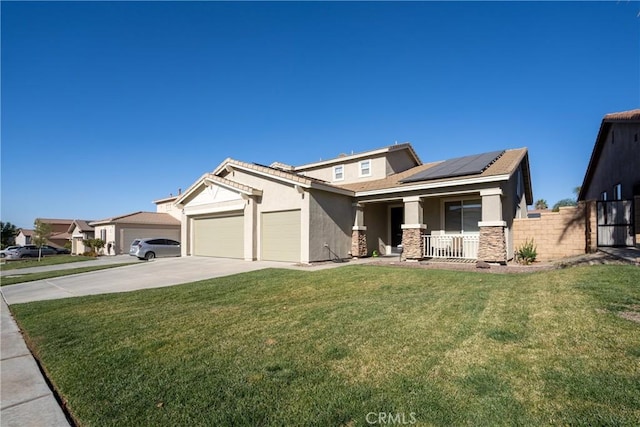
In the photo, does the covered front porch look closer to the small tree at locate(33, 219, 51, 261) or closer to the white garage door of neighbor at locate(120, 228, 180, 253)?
the white garage door of neighbor at locate(120, 228, 180, 253)

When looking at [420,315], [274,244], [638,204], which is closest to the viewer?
[420,315]

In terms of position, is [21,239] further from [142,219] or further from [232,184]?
[232,184]

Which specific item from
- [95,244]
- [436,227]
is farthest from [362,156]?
[95,244]

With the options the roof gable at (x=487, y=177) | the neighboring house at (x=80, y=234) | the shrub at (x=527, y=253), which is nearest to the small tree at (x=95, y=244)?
the neighboring house at (x=80, y=234)

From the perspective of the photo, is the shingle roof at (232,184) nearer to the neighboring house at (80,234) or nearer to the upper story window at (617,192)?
the upper story window at (617,192)

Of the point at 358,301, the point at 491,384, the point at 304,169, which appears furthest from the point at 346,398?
the point at 304,169

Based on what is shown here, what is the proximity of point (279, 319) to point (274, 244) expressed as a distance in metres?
10.5

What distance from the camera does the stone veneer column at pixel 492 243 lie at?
38.0 ft

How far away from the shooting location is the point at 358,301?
6.83m

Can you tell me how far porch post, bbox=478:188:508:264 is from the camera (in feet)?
38.1

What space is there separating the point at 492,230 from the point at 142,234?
29.4m

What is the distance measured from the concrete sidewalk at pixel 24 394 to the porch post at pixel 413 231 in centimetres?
1206

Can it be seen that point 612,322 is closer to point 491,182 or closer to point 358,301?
point 358,301

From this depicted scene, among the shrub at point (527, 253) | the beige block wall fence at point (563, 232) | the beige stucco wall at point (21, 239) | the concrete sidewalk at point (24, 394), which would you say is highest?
the beige block wall fence at point (563, 232)
